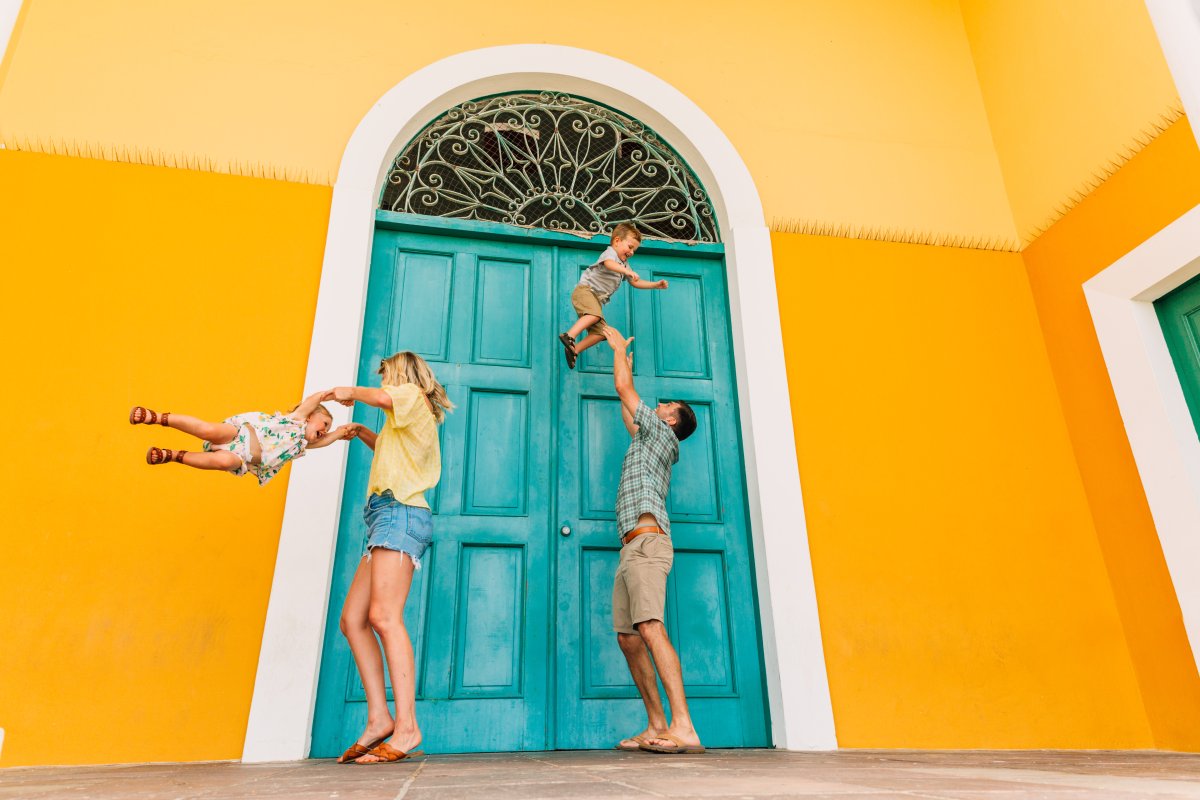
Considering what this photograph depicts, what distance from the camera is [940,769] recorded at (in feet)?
7.18

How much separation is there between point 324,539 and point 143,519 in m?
0.73

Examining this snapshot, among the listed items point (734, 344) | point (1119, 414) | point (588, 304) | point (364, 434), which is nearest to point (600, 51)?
point (588, 304)

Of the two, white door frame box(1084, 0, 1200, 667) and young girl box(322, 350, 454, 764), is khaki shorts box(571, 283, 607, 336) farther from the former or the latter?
white door frame box(1084, 0, 1200, 667)

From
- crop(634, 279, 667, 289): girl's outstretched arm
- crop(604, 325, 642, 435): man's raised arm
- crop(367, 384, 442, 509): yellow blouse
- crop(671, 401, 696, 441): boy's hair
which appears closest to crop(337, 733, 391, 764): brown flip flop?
crop(367, 384, 442, 509): yellow blouse

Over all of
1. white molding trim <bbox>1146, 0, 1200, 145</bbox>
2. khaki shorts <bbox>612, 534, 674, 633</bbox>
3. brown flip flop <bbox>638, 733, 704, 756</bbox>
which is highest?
white molding trim <bbox>1146, 0, 1200, 145</bbox>

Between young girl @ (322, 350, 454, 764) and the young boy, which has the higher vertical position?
the young boy

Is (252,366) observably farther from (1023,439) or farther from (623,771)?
(1023,439)

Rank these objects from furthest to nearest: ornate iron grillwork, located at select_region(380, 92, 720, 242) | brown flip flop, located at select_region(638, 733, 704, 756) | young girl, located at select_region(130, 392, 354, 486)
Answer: ornate iron grillwork, located at select_region(380, 92, 720, 242), brown flip flop, located at select_region(638, 733, 704, 756), young girl, located at select_region(130, 392, 354, 486)

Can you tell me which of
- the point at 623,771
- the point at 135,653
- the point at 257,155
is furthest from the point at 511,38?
the point at 623,771

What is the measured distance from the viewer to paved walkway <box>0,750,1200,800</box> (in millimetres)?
1455

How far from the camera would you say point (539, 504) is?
367 centimetres

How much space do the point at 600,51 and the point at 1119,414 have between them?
135 inches

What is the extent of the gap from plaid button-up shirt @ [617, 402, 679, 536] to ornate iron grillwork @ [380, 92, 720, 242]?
1.41 m

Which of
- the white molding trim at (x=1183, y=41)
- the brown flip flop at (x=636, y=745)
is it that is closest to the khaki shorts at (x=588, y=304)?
the brown flip flop at (x=636, y=745)
